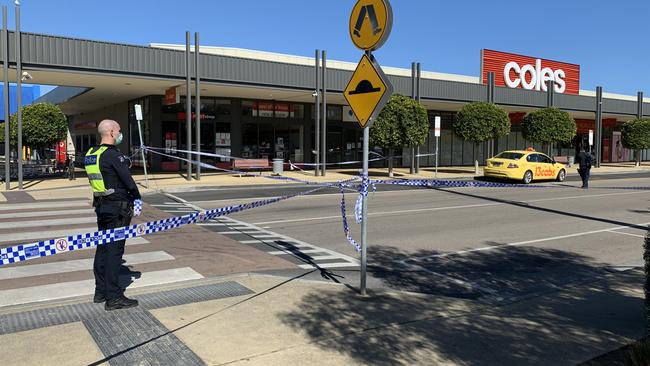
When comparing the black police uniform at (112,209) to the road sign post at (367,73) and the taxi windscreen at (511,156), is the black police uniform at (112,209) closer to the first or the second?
the road sign post at (367,73)

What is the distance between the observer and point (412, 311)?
17.4 feet

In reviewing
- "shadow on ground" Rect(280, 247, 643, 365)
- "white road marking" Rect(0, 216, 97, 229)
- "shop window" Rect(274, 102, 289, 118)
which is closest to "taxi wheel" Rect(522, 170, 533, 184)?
"shop window" Rect(274, 102, 289, 118)

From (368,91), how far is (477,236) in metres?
5.34

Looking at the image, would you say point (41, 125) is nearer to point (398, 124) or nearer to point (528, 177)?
point (398, 124)

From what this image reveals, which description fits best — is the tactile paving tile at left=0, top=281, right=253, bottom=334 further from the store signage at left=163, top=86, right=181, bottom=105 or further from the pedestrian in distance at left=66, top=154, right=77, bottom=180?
the pedestrian in distance at left=66, top=154, right=77, bottom=180

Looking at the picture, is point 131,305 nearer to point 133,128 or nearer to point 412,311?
point 412,311

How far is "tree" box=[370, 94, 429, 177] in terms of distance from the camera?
82.8 feet

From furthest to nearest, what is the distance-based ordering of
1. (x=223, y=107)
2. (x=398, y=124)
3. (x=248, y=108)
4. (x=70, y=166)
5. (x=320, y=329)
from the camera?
1. (x=248, y=108)
2. (x=223, y=107)
3. (x=398, y=124)
4. (x=70, y=166)
5. (x=320, y=329)

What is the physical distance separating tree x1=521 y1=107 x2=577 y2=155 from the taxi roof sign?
28.9 m

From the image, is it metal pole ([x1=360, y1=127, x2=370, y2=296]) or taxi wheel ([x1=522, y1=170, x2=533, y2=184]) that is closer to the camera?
metal pole ([x1=360, y1=127, x2=370, y2=296])

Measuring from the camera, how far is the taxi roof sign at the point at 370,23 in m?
5.41

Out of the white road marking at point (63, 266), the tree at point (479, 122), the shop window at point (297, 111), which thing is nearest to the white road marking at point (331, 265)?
the white road marking at point (63, 266)

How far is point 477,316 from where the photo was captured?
522 centimetres

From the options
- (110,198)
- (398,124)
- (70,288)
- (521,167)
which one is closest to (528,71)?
(521,167)
